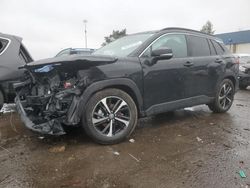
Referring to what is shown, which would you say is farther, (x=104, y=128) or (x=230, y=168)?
(x=104, y=128)

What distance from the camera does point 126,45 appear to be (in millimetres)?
4711

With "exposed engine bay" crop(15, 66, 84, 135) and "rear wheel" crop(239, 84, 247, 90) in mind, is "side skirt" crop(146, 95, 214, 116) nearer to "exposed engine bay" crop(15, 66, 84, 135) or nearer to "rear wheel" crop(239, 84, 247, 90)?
"exposed engine bay" crop(15, 66, 84, 135)

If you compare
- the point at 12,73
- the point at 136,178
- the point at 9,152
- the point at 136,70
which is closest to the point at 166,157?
the point at 136,178

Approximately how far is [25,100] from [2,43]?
1.91m

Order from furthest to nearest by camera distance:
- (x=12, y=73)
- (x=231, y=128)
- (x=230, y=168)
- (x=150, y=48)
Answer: (x=12, y=73)
(x=231, y=128)
(x=150, y=48)
(x=230, y=168)

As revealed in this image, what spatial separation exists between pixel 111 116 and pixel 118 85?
469mm

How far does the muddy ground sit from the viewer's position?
2904 mm

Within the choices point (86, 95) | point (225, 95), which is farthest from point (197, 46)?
point (86, 95)

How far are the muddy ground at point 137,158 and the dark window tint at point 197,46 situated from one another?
1.41 metres

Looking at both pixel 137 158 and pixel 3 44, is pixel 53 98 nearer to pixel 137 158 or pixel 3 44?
pixel 137 158

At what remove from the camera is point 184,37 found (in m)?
5.04

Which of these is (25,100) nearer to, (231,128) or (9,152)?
(9,152)

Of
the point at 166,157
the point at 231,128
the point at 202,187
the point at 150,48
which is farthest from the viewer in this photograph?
the point at 231,128

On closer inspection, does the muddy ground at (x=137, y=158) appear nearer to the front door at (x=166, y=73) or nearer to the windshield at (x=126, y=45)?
the front door at (x=166, y=73)
